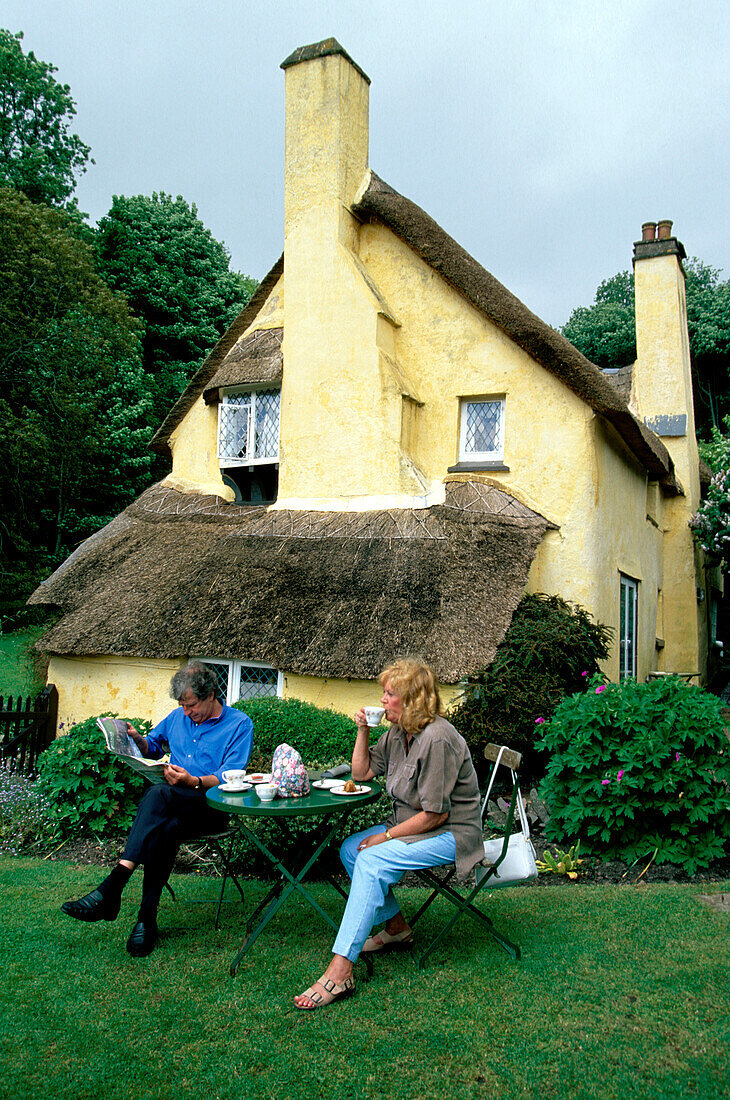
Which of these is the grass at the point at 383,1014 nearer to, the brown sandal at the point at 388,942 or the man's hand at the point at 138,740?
the brown sandal at the point at 388,942

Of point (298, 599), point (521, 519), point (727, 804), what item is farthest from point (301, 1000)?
point (521, 519)

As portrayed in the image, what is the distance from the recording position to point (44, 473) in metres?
21.3

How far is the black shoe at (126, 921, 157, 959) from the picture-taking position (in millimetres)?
4711

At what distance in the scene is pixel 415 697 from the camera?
4.51 metres

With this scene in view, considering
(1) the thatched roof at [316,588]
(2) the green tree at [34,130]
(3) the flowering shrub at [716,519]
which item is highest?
(2) the green tree at [34,130]

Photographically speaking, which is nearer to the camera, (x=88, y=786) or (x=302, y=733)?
(x=88, y=786)

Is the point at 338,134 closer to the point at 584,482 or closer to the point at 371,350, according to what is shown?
the point at 371,350

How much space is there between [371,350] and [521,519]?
3.19m

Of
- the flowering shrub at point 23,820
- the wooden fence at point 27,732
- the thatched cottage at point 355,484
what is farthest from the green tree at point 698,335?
the flowering shrub at point 23,820

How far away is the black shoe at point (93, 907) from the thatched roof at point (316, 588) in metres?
4.30

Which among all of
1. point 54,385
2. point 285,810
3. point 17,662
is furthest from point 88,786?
point 54,385

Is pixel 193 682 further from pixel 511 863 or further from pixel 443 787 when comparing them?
pixel 511 863

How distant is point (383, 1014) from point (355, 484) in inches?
311

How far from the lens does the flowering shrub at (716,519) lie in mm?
16391
